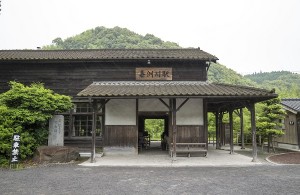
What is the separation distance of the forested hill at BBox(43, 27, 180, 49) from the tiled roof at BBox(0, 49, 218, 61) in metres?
39.2

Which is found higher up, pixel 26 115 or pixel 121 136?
pixel 26 115

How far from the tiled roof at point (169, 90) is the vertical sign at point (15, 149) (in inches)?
116

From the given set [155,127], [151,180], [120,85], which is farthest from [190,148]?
[155,127]

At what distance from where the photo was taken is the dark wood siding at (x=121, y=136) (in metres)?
13.3

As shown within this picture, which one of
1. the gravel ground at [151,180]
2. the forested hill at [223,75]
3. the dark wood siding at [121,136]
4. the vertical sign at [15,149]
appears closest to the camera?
the gravel ground at [151,180]

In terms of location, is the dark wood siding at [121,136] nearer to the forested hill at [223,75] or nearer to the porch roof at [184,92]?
the porch roof at [184,92]

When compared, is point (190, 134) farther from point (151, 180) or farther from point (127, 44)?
point (127, 44)

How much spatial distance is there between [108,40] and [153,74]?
1835 inches

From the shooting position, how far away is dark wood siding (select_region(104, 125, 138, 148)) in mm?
13289

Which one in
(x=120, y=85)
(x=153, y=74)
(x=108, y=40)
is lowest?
(x=120, y=85)

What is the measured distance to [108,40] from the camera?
58469 millimetres

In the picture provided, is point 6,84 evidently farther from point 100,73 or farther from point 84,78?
point 100,73

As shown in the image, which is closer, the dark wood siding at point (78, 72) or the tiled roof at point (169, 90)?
the tiled roof at point (169, 90)

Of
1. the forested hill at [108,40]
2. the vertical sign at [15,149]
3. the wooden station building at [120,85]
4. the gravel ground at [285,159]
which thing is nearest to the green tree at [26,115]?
the vertical sign at [15,149]
